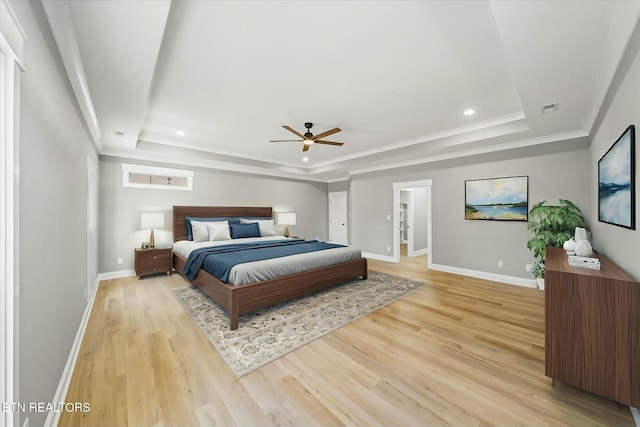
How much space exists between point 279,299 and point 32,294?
2207mm

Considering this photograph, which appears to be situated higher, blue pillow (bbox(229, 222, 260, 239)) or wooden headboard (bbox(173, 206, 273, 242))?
wooden headboard (bbox(173, 206, 273, 242))

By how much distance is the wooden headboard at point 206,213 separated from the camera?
16.3ft

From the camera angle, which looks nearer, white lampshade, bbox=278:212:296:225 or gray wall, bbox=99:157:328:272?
gray wall, bbox=99:157:328:272

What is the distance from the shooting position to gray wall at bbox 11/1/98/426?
3.76 feet

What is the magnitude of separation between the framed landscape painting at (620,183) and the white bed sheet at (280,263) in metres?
2.99

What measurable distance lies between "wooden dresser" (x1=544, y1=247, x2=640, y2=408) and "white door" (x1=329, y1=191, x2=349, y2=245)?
574 centimetres

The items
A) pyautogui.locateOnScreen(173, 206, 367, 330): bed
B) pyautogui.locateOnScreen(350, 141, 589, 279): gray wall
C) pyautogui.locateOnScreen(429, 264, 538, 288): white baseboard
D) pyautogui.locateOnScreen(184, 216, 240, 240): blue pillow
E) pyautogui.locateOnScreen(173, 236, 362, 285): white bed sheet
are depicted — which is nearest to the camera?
pyautogui.locateOnScreen(173, 206, 367, 330): bed

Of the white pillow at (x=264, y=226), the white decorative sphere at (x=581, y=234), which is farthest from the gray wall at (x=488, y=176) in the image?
the white pillow at (x=264, y=226)

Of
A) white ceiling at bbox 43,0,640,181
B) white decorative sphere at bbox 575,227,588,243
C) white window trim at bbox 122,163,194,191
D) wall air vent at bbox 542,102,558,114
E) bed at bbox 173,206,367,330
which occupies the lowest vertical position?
bed at bbox 173,206,367,330

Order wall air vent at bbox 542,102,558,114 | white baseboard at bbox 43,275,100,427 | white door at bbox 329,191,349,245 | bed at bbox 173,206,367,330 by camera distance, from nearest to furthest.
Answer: white baseboard at bbox 43,275,100,427
wall air vent at bbox 542,102,558,114
bed at bbox 173,206,367,330
white door at bbox 329,191,349,245

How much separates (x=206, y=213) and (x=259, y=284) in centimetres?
312

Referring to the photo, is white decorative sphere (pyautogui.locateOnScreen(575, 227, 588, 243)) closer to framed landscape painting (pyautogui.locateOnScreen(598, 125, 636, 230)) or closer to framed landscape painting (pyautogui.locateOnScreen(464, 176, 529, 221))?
framed landscape painting (pyautogui.locateOnScreen(598, 125, 636, 230))

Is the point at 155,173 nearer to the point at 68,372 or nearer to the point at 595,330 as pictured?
the point at 68,372

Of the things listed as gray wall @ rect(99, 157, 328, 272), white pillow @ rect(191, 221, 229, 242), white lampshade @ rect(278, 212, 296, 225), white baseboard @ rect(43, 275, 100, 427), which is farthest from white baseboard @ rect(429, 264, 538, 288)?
white baseboard @ rect(43, 275, 100, 427)
